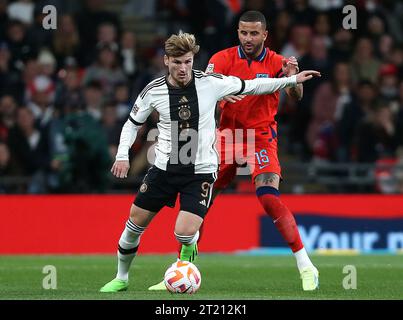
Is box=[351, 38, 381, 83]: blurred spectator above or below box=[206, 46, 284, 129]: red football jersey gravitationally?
above

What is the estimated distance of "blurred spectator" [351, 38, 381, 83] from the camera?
763 inches

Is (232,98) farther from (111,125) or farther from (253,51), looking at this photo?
(111,125)

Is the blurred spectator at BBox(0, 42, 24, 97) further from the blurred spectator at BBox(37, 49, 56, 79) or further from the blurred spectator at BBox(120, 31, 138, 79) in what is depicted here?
the blurred spectator at BBox(120, 31, 138, 79)

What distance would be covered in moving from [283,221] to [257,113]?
1156 mm

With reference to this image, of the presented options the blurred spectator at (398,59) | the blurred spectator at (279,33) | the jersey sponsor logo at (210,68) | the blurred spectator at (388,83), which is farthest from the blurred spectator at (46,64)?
the jersey sponsor logo at (210,68)

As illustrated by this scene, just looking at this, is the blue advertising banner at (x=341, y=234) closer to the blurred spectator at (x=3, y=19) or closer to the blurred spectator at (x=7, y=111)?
the blurred spectator at (x=7, y=111)

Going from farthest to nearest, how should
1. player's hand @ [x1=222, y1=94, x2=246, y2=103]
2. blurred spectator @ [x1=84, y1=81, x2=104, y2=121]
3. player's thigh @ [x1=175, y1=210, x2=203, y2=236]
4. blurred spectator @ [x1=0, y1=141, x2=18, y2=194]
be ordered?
blurred spectator @ [x1=84, y1=81, x2=104, y2=121] < blurred spectator @ [x1=0, y1=141, x2=18, y2=194] < player's hand @ [x1=222, y1=94, x2=246, y2=103] < player's thigh @ [x1=175, y1=210, x2=203, y2=236]

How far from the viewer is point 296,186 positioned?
59.8ft

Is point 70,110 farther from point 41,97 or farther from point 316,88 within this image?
point 316,88

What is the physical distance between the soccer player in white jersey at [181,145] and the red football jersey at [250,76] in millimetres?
971

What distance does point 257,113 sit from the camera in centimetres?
1123

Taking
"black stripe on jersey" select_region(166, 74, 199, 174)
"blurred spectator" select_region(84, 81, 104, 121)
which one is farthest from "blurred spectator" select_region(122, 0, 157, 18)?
"black stripe on jersey" select_region(166, 74, 199, 174)

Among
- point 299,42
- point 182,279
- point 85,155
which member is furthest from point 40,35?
point 182,279

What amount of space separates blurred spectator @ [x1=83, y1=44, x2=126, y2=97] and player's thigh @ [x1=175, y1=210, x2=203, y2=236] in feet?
30.3
